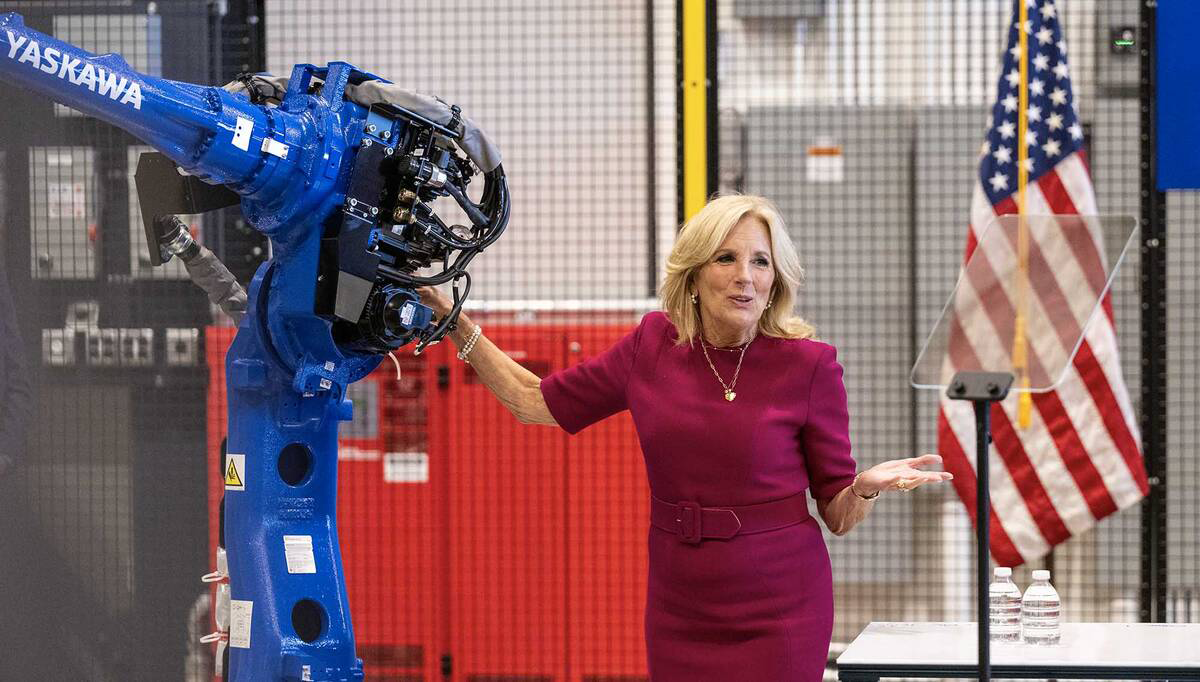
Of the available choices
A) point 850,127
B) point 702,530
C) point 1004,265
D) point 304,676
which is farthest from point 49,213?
point 850,127

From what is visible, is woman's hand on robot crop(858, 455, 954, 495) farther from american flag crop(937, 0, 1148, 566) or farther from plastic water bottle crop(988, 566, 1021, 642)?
american flag crop(937, 0, 1148, 566)

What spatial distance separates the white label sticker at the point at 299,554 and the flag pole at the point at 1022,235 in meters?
2.79

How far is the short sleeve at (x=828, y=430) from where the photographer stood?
258 cm

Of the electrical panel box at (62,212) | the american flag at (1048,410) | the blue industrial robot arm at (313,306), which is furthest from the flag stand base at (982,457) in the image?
the american flag at (1048,410)

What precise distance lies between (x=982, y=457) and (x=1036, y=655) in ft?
5.02

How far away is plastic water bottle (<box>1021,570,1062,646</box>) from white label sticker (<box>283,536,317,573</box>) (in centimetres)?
194

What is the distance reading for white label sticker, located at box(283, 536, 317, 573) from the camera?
2449 millimetres

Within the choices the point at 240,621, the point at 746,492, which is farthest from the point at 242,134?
the point at 746,492

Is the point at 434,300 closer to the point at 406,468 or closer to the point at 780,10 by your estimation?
the point at 406,468

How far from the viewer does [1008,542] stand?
4766 millimetres

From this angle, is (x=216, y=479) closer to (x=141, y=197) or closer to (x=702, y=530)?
(x=141, y=197)

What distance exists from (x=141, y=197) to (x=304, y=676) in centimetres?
98

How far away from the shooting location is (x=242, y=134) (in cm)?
221

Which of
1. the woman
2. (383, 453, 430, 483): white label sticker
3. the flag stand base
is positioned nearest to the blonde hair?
the woman
